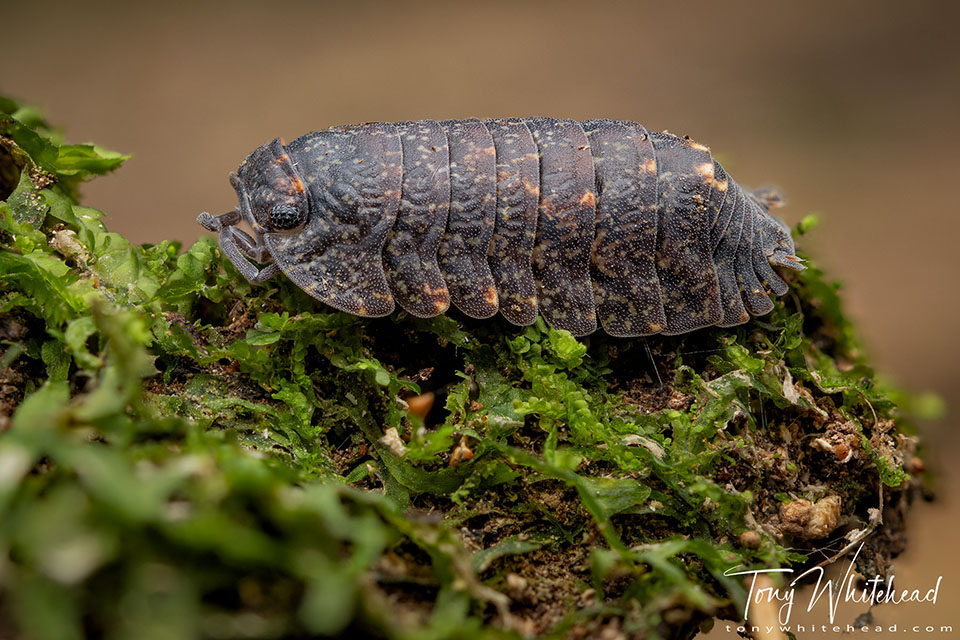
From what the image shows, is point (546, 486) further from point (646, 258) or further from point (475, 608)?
point (646, 258)

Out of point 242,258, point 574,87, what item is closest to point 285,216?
point 242,258

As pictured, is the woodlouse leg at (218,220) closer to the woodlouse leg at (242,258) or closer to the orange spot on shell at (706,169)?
the woodlouse leg at (242,258)

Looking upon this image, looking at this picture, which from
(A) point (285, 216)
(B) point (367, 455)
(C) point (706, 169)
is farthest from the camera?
(C) point (706, 169)

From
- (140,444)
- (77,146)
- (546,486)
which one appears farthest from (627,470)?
(77,146)

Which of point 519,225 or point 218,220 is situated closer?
point 519,225

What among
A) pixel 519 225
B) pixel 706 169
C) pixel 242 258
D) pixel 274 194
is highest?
pixel 706 169

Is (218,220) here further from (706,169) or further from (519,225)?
(706,169)

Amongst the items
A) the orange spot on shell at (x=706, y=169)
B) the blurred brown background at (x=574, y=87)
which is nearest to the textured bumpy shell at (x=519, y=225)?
the orange spot on shell at (x=706, y=169)
